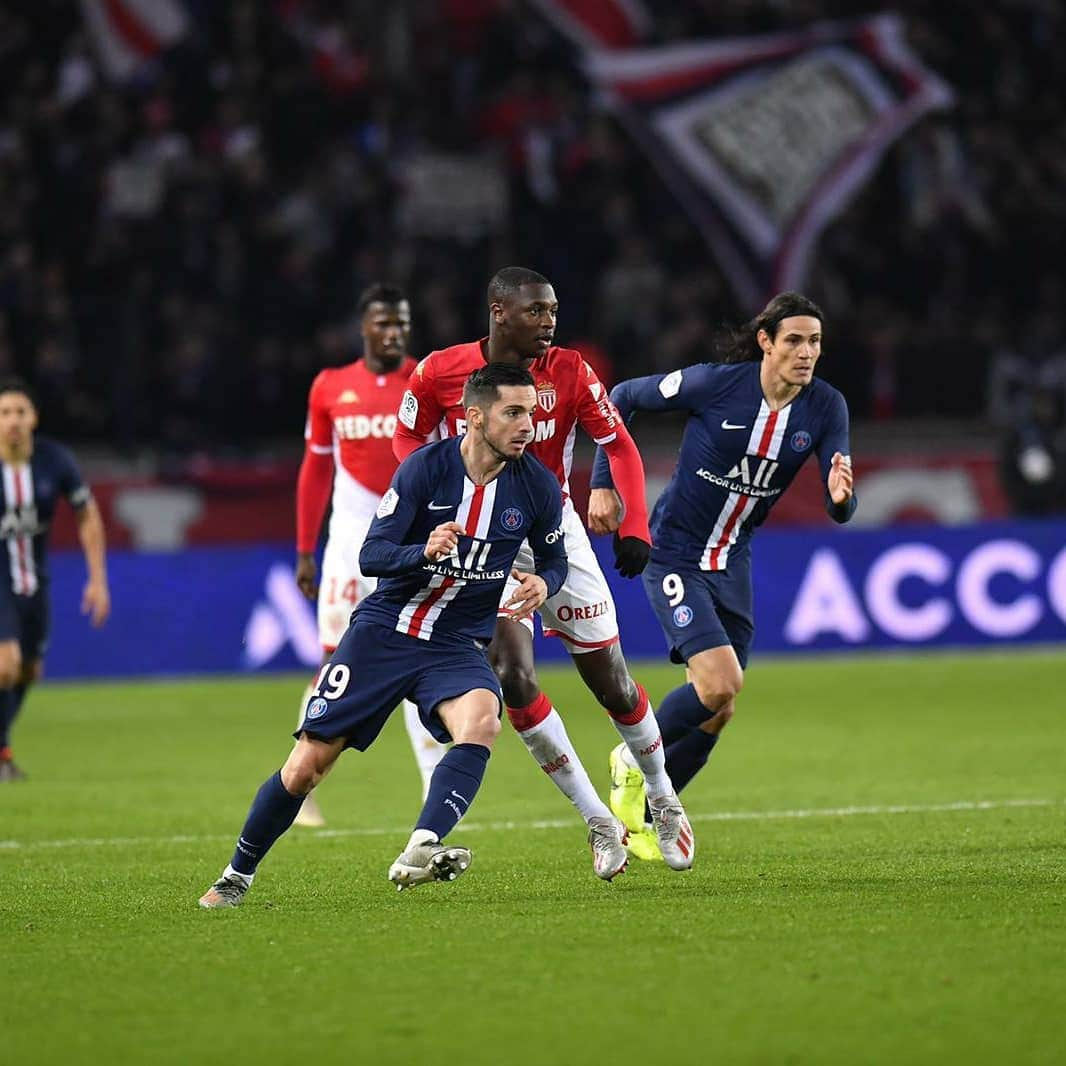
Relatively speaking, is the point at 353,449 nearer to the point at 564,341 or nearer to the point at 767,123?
the point at 564,341

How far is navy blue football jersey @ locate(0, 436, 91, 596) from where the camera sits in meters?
12.2

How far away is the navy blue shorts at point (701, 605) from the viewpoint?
8484 millimetres

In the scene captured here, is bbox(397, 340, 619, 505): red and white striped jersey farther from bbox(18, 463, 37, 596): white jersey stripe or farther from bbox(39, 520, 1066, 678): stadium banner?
bbox(39, 520, 1066, 678): stadium banner

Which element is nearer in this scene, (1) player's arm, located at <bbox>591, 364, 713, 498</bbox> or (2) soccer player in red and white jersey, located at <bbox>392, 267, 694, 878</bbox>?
(2) soccer player in red and white jersey, located at <bbox>392, 267, 694, 878</bbox>

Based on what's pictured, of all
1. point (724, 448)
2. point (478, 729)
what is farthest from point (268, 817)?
point (724, 448)

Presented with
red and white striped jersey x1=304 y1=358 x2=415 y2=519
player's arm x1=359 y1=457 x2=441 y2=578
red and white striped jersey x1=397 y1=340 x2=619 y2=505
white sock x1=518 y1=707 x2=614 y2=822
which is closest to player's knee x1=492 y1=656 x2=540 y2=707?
white sock x1=518 y1=707 x2=614 y2=822

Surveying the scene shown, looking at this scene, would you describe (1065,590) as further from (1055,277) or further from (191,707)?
(191,707)

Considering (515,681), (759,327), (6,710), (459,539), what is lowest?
(6,710)

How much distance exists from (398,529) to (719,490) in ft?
6.93

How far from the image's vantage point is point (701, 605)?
8.54 m

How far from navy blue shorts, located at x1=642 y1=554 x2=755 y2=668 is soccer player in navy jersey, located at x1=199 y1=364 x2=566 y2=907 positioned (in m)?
1.46

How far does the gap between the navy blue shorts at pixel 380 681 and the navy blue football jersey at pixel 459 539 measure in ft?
0.18

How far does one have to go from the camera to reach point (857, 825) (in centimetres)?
906

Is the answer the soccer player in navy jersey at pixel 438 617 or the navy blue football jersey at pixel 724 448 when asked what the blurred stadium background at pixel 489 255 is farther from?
the soccer player in navy jersey at pixel 438 617
